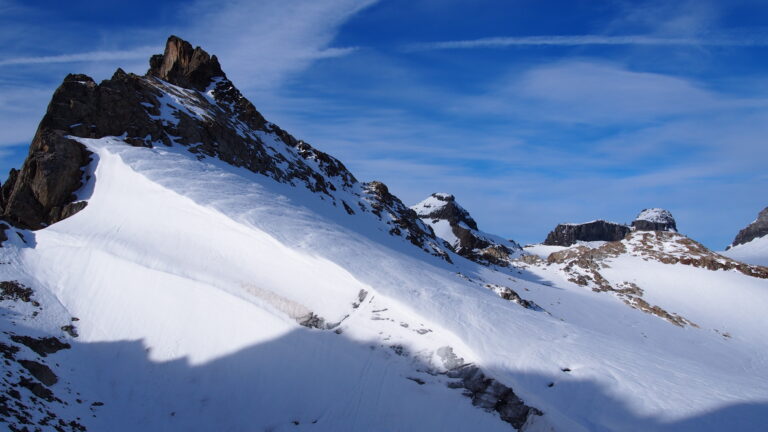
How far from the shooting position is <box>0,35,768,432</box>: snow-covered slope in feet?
54.4

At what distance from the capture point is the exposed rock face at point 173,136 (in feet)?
98.0

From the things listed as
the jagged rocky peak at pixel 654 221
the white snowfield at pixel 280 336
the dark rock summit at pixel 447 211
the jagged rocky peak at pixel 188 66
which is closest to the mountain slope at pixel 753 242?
the jagged rocky peak at pixel 654 221

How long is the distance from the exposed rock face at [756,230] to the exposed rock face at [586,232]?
1268 inches

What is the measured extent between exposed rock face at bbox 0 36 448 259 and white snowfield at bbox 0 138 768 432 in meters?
2.58

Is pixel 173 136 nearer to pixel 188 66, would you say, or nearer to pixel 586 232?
pixel 188 66

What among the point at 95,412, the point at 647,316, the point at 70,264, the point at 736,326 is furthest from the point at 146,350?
the point at 736,326

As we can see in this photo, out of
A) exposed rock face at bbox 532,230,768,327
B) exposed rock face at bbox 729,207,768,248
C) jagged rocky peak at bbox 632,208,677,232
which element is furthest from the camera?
Result: jagged rocky peak at bbox 632,208,677,232

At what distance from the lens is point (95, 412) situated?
51.8 ft

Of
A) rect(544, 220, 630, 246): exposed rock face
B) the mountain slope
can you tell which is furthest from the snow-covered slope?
rect(544, 220, 630, 246): exposed rock face

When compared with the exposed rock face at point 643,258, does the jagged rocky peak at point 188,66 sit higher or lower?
higher

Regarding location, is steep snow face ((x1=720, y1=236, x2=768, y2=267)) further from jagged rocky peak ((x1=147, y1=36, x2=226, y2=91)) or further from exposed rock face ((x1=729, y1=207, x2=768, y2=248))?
Answer: jagged rocky peak ((x1=147, y1=36, x2=226, y2=91))

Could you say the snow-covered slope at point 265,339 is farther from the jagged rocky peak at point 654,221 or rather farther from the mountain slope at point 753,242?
the jagged rocky peak at point 654,221

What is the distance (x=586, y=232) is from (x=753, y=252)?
34604 mm

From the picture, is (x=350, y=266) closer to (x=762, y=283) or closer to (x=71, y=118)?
(x=71, y=118)
